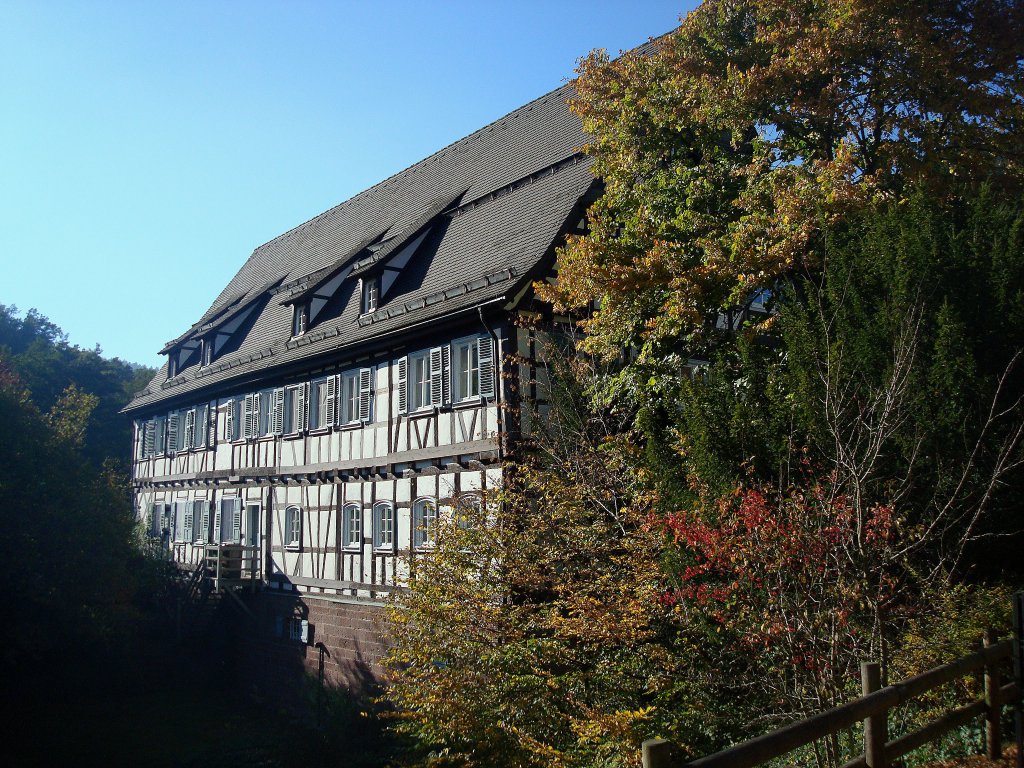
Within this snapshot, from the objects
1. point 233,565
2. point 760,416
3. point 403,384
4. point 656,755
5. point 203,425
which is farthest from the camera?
point 203,425

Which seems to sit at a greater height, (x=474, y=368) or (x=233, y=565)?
(x=474, y=368)

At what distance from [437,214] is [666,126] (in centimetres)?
738

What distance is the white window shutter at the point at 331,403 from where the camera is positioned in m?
19.6

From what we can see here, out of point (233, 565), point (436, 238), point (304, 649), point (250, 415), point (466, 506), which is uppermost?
point (436, 238)


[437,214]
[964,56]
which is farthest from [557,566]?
[437,214]

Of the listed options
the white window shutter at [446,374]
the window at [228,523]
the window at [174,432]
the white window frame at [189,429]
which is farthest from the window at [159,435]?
the white window shutter at [446,374]

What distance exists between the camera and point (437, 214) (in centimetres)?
1972

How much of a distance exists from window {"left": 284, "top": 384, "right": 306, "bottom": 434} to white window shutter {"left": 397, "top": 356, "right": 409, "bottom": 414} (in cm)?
403

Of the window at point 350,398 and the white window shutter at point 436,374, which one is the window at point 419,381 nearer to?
the white window shutter at point 436,374

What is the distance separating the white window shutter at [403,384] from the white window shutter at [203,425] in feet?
32.8

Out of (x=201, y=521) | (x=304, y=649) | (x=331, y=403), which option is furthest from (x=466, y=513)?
(x=201, y=521)

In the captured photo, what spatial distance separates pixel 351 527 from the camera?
18922mm

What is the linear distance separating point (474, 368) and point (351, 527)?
17.2 ft

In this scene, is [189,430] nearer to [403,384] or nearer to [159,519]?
[159,519]
